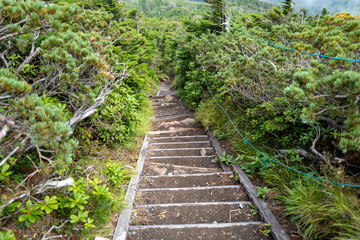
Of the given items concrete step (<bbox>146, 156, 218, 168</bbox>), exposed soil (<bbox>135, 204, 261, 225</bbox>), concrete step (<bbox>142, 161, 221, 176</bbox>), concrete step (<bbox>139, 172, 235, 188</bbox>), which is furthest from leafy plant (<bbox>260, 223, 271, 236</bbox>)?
concrete step (<bbox>146, 156, 218, 168</bbox>)

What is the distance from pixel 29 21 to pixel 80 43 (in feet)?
2.14

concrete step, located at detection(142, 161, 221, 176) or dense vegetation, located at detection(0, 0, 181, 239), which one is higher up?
dense vegetation, located at detection(0, 0, 181, 239)

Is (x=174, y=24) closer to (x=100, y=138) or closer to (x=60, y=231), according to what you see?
(x=100, y=138)

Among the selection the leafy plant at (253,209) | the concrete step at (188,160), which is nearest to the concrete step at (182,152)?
the concrete step at (188,160)

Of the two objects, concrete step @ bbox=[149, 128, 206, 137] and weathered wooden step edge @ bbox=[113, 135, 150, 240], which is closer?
weathered wooden step edge @ bbox=[113, 135, 150, 240]

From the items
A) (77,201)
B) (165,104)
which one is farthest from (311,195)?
(165,104)

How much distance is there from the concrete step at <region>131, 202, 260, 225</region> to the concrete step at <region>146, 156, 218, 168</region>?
4.76 ft

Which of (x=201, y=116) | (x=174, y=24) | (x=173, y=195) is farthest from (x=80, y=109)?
(x=174, y=24)

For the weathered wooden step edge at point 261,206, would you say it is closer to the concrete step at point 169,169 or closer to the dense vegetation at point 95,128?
the dense vegetation at point 95,128

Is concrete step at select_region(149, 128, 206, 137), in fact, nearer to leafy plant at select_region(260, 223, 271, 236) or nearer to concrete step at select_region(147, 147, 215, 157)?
concrete step at select_region(147, 147, 215, 157)

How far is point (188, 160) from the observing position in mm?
4812

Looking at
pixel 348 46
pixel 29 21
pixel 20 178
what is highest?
pixel 29 21

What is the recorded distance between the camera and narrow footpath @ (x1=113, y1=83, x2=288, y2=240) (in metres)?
2.69

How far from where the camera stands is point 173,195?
3.53 meters
